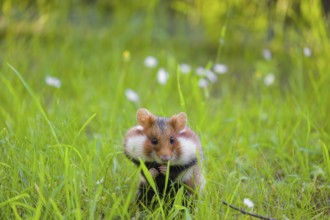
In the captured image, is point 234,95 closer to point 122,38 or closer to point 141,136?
point 122,38

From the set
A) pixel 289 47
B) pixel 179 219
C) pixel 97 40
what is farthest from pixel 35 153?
pixel 289 47

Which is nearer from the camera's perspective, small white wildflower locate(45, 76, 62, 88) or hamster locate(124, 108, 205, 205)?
hamster locate(124, 108, 205, 205)

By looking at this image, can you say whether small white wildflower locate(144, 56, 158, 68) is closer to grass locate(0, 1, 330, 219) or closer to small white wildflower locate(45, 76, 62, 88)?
grass locate(0, 1, 330, 219)

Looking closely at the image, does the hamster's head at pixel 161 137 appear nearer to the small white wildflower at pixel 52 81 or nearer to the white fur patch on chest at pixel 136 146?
the white fur patch on chest at pixel 136 146

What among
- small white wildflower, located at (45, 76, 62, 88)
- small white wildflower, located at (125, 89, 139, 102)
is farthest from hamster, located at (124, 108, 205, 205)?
small white wildflower, located at (45, 76, 62, 88)

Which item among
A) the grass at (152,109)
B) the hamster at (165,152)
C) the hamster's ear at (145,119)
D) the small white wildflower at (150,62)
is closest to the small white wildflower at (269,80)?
the grass at (152,109)

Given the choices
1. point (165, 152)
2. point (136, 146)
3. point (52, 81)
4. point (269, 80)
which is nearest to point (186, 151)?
point (165, 152)

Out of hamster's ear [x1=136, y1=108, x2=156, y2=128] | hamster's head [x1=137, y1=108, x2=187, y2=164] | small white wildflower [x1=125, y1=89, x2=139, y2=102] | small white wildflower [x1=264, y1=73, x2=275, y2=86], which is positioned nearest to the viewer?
hamster's head [x1=137, y1=108, x2=187, y2=164]
